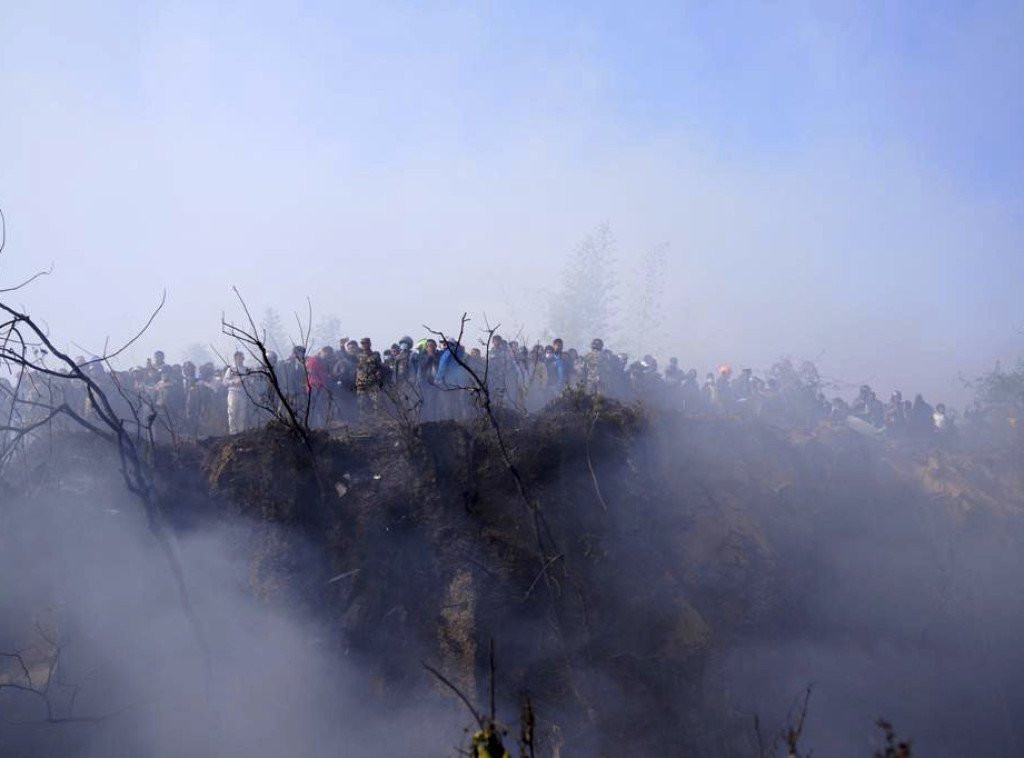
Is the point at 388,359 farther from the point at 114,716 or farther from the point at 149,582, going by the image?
the point at 114,716

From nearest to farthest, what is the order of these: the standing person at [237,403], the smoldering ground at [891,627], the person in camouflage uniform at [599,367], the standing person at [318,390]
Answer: the smoldering ground at [891,627] < the standing person at [318,390] < the standing person at [237,403] < the person in camouflage uniform at [599,367]

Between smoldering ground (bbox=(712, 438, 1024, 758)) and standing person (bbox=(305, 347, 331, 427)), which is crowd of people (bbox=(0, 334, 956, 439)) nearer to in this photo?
standing person (bbox=(305, 347, 331, 427))

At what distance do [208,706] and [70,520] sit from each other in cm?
236

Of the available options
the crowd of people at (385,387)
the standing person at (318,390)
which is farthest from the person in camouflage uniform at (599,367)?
the standing person at (318,390)

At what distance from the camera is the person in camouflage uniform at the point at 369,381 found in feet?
30.7

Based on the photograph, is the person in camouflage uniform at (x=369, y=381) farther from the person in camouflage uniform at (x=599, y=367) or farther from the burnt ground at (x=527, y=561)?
the person in camouflage uniform at (x=599, y=367)

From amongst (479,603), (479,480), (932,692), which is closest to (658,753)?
(479,603)

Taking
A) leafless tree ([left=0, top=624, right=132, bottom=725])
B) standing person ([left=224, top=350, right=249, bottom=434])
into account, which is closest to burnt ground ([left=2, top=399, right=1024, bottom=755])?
leafless tree ([left=0, top=624, right=132, bottom=725])

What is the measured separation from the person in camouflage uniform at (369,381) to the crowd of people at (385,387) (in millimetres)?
16

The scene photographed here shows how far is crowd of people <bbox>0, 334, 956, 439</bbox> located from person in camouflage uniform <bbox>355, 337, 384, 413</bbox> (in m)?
0.02

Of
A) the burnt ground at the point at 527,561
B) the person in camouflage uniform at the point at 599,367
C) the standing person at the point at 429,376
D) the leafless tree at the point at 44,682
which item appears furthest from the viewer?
the person in camouflage uniform at the point at 599,367

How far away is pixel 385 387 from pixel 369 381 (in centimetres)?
22

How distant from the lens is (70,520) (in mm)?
7562

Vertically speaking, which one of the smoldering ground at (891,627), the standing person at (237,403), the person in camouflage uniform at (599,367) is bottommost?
the smoldering ground at (891,627)
